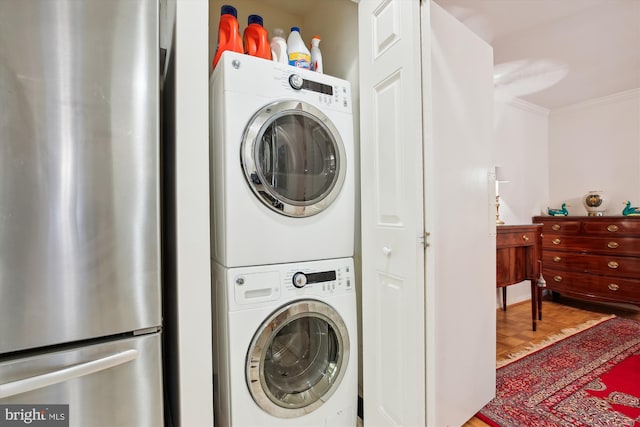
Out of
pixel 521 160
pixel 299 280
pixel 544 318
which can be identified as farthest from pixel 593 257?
pixel 299 280

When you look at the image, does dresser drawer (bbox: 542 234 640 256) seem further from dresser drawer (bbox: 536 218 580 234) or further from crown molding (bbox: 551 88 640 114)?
crown molding (bbox: 551 88 640 114)

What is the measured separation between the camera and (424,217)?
3.41 ft

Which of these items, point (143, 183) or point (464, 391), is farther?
point (464, 391)

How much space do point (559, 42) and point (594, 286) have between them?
2321mm

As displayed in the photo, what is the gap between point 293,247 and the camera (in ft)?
4.18

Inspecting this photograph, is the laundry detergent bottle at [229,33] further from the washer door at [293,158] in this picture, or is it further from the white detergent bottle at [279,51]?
the washer door at [293,158]

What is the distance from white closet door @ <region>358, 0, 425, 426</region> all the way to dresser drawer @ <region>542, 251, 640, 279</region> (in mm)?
2990

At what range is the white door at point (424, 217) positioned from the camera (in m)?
1.03

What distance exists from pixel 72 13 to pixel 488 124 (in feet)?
5.80

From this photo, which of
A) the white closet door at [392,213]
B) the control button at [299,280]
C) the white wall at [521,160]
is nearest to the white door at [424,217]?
the white closet door at [392,213]

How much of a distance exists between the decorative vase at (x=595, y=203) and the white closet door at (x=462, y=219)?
2626 millimetres

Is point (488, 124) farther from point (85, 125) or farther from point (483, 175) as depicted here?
point (85, 125)

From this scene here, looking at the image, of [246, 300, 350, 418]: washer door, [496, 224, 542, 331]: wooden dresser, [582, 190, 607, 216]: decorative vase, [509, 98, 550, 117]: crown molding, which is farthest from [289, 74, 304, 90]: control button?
[582, 190, 607, 216]: decorative vase

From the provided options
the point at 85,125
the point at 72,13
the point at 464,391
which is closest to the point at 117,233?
the point at 85,125
